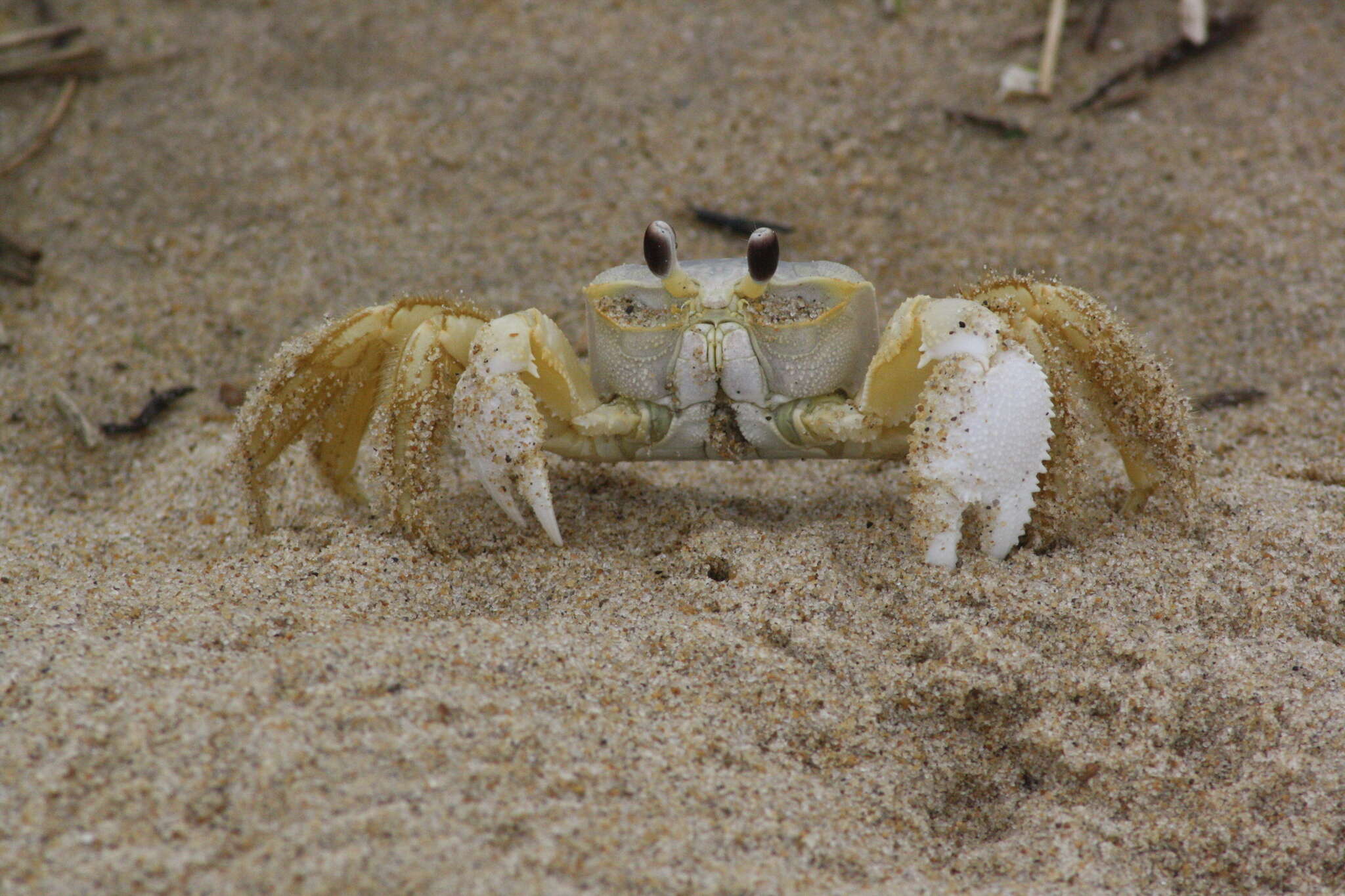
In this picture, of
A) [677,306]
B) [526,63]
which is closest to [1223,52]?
[526,63]

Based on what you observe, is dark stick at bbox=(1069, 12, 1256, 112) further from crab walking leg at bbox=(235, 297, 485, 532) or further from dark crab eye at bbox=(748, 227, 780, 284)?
crab walking leg at bbox=(235, 297, 485, 532)

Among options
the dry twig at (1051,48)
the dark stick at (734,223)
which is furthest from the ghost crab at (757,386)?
the dry twig at (1051,48)

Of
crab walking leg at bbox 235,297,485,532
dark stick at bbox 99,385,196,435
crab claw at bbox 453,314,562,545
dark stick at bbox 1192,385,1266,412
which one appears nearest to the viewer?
crab claw at bbox 453,314,562,545

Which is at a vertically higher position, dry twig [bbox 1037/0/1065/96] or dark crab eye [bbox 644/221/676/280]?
dry twig [bbox 1037/0/1065/96]

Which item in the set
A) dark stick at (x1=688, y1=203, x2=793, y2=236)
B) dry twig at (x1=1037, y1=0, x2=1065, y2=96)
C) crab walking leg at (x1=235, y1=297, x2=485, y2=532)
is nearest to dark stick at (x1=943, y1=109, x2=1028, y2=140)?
dry twig at (x1=1037, y1=0, x2=1065, y2=96)

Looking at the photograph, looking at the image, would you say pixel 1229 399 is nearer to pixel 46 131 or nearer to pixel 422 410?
pixel 422 410

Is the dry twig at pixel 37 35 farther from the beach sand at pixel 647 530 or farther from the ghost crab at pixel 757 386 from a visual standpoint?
the ghost crab at pixel 757 386
